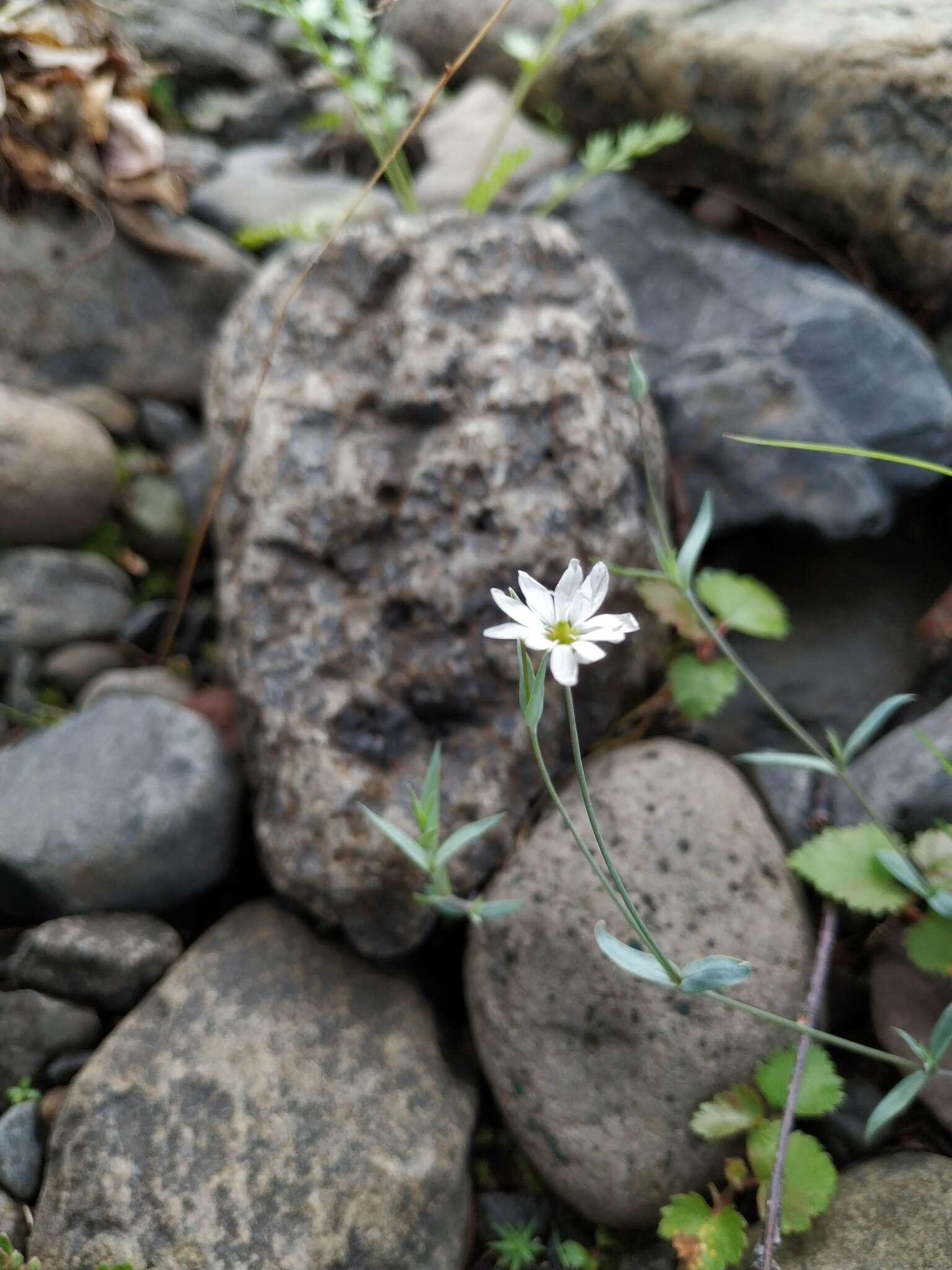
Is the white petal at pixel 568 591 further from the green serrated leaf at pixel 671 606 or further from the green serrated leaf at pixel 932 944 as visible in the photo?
the green serrated leaf at pixel 932 944

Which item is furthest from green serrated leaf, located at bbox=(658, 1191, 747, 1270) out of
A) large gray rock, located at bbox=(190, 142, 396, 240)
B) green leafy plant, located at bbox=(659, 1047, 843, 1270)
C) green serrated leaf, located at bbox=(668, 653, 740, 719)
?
large gray rock, located at bbox=(190, 142, 396, 240)

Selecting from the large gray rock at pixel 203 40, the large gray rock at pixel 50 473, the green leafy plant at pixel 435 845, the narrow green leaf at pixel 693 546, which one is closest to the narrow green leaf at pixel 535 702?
the green leafy plant at pixel 435 845

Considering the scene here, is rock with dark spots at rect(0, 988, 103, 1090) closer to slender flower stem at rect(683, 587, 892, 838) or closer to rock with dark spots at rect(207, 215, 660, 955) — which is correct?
rock with dark spots at rect(207, 215, 660, 955)

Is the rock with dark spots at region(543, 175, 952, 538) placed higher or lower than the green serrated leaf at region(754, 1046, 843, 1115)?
higher

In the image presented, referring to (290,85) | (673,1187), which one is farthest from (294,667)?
(290,85)

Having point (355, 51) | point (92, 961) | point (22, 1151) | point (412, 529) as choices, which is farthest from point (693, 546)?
point (355, 51)

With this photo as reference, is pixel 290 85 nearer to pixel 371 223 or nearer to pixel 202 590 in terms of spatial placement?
pixel 371 223
